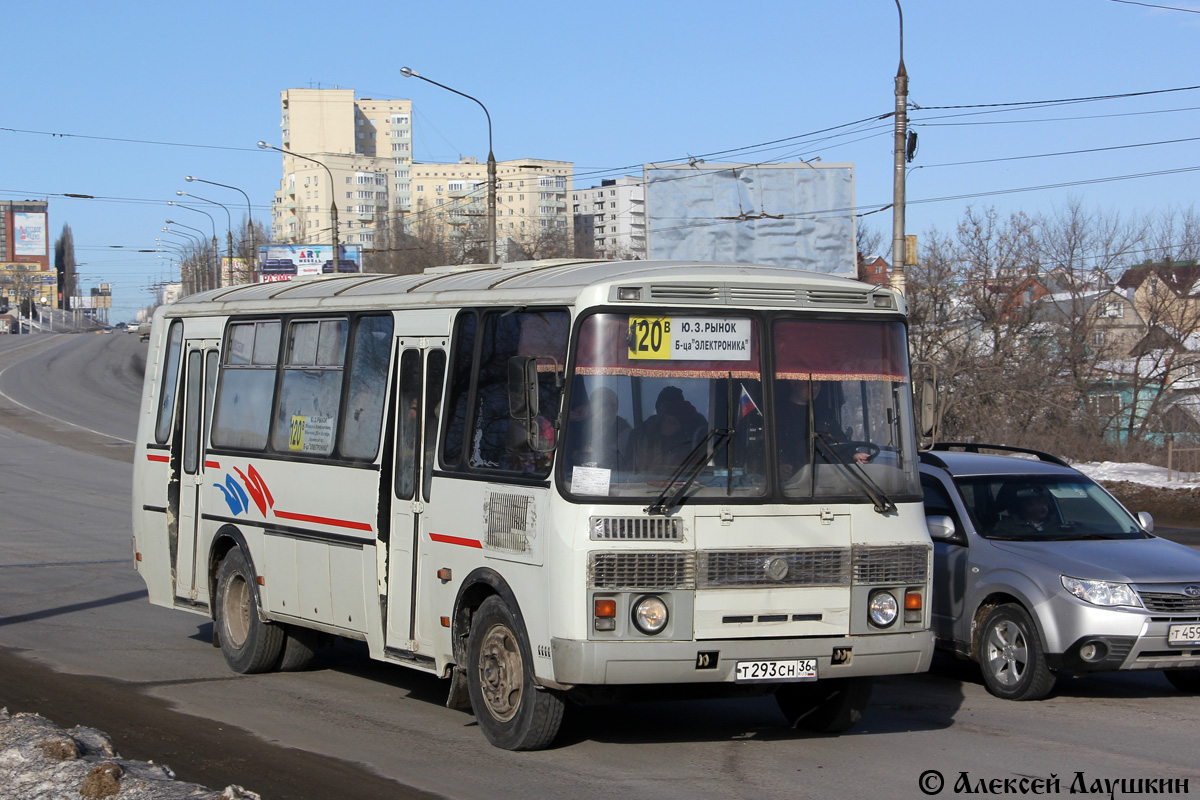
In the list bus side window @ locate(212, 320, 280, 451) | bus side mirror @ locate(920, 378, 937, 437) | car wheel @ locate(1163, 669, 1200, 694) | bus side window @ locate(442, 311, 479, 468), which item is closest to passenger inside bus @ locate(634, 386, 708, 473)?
bus side window @ locate(442, 311, 479, 468)

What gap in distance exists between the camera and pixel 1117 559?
28.9 feet

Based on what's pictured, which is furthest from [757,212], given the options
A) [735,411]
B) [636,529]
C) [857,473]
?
[636,529]

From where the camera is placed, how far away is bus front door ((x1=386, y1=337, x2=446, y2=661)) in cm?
811

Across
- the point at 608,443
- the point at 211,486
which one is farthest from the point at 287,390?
the point at 608,443

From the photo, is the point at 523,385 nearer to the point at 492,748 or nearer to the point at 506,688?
the point at 506,688

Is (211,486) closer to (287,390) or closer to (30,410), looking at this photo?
(287,390)

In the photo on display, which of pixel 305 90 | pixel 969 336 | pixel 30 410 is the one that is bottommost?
pixel 30 410

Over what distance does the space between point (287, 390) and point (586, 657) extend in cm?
419

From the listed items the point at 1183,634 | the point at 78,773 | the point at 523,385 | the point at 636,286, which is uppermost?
the point at 636,286

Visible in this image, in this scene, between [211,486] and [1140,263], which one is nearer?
[211,486]

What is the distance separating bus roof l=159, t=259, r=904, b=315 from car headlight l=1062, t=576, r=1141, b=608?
244 cm

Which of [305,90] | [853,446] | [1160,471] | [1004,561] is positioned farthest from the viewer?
[305,90]

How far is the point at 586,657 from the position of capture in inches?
256

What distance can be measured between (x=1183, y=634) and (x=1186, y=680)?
105 centimetres
